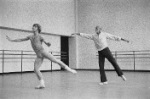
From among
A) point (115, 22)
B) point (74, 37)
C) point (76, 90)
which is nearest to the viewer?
point (76, 90)

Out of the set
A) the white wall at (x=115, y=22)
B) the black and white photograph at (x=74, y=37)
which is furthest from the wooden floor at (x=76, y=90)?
the white wall at (x=115, y=22)

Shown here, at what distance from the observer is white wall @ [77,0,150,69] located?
1323cm

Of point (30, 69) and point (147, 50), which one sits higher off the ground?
point (147, 50)

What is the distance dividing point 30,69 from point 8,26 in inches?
102

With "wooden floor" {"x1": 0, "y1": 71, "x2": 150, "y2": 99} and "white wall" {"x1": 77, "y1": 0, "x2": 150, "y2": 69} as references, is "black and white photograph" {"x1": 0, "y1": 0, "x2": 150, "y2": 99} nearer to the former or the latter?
"white wall" {"x1": 77, "y1": 0, "x2": 150, "y2": 69}

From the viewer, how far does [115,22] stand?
14.1m

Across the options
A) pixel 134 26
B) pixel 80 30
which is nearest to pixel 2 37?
pixel 80 30

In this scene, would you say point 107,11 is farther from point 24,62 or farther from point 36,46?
point 36,46

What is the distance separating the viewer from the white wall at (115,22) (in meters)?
13.2

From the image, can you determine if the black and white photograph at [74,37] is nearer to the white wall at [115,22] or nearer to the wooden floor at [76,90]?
the white wall at [115,22]

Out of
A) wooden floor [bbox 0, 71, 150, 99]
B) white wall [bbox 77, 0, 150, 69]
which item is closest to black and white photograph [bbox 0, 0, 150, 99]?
white wall [bbox 77, 0, 150, 69]

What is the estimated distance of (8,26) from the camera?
10383 mm

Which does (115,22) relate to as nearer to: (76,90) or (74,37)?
(74,37)

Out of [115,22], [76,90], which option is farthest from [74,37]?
[76,90]
